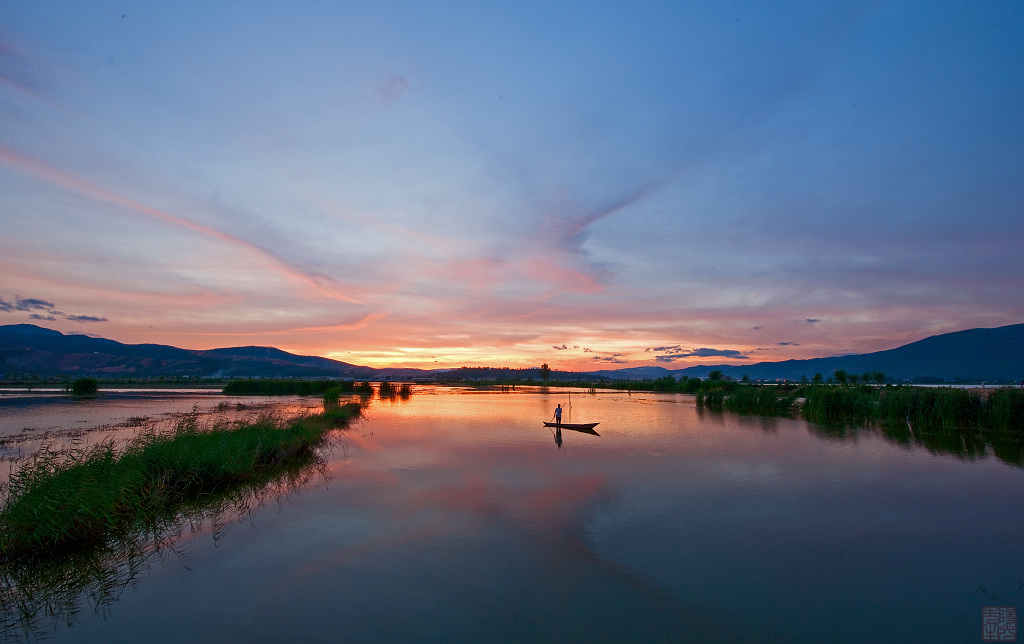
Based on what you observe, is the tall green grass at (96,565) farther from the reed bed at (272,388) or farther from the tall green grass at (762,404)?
the reed bed at (272,388)

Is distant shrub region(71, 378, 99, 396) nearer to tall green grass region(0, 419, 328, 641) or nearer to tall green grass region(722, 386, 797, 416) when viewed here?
tall green grass region(0, 419, 328, 641)

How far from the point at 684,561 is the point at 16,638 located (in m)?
10.9

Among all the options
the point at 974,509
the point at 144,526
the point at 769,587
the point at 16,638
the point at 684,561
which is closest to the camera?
the point at 16,638

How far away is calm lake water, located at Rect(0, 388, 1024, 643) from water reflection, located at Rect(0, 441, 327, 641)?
149mm

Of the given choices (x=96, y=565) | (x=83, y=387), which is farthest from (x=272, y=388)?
(x=96, y=565)

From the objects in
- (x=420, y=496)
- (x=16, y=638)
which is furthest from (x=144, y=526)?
(x=420, y=496)

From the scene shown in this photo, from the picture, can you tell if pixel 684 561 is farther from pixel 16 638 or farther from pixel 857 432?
pixel 857 432

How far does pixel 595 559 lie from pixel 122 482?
11.4 m

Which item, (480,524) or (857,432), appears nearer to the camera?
(480,524)

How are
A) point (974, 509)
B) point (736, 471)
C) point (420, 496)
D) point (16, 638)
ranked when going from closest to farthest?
1. point (16, 638)
2. point (974, 509)
3. point (420, 496)
4. point (736, 471)

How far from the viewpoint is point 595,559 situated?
9391 mm

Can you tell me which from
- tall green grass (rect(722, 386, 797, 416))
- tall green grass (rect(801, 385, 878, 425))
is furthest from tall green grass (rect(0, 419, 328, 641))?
tall green grass (rect(722, 386, 797, 416))

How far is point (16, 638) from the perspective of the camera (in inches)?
261

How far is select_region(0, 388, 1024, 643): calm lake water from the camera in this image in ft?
23.2
